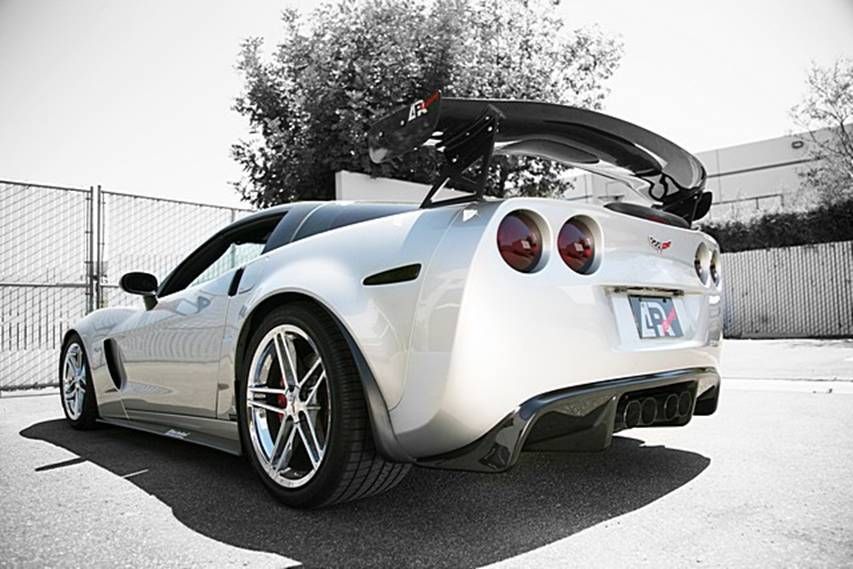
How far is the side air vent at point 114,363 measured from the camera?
379 cm

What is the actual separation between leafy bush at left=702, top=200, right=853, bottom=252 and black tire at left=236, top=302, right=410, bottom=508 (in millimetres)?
16134

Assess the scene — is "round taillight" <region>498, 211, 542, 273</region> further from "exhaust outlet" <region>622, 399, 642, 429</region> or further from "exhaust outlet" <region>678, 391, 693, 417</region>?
"exhaust outlet" <region>678, 391, 693, 417</region>

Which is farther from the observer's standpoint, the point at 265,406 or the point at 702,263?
the point at 702,263

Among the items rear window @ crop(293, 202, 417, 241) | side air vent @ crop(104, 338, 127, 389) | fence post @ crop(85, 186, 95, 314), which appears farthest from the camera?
fence post @ crop(85, 186, 95, 314)

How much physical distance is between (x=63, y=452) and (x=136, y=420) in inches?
15.4

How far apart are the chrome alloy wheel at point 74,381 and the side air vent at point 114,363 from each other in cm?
39

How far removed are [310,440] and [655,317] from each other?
4.36 feet

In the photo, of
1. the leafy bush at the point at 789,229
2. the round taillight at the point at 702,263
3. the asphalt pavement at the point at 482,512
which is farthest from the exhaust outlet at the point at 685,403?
the leafy bush at the point at 789,229

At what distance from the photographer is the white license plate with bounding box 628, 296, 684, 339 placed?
2.31 metres

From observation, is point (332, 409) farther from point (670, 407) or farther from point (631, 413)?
point (670, 407)

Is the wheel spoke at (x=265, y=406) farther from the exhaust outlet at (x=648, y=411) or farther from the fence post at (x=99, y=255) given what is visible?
the fence post at (x=99, y=255)

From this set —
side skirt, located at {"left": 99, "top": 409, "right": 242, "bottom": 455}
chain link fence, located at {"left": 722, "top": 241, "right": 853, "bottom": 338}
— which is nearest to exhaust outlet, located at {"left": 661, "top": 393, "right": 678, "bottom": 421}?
side skirt, located at {"left": 99, "top": 409, "right": 242, "bottom": 455}

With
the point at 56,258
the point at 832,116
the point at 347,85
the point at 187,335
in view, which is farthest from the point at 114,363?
the point at 832,116

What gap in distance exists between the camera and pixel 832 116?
17.5 meters
